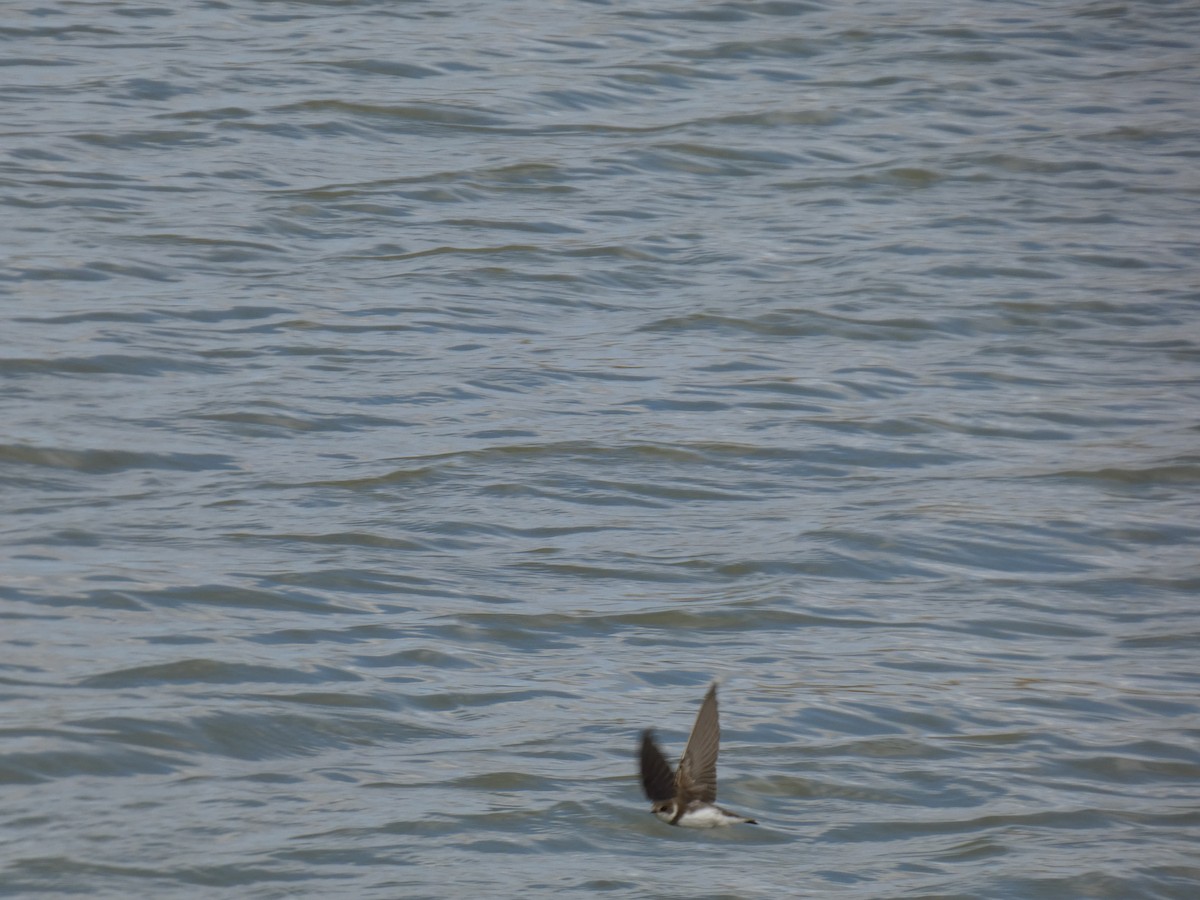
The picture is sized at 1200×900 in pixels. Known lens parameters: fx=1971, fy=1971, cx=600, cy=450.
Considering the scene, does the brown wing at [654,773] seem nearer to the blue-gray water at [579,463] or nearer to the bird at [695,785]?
the bird at [695,785]

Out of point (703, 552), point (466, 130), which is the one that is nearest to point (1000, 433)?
point (703, 552)

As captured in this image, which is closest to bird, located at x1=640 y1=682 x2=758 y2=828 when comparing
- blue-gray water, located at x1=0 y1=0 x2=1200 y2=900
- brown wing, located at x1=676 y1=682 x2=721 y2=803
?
brown wing, located at x1=676 y1=682 x2=721 y2=803

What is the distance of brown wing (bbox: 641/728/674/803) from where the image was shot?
4.47 metres

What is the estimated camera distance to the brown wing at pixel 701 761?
4.60 meters

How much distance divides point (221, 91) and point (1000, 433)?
6063 millimetres

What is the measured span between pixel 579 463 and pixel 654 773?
326 centimetres

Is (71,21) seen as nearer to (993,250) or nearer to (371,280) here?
(371,280)

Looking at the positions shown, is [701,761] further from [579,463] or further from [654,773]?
[579,463]

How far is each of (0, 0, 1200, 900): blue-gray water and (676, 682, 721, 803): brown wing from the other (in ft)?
0.95

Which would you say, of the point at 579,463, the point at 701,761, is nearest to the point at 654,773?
the point at 701,761

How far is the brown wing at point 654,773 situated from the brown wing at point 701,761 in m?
0.04

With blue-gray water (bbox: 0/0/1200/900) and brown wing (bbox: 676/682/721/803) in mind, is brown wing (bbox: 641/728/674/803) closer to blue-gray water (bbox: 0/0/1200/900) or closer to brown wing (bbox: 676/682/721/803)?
brown wing (bbox: 676/682/721/803)

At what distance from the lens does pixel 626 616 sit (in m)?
6.34

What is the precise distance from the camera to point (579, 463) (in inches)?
304
